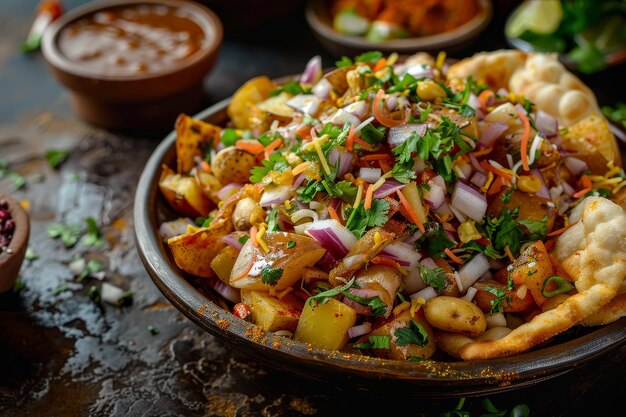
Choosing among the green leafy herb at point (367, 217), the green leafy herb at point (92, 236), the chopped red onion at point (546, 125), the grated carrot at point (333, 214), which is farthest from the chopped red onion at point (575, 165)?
the green leafy herb at point (92, 236)

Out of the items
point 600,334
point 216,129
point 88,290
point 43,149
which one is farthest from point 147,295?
point 600,334

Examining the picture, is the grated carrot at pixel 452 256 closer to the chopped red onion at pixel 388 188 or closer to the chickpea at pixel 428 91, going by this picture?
the chopped red onion at pixel 388 188

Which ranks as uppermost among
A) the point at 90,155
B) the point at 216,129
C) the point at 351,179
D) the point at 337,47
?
the point at 351,179

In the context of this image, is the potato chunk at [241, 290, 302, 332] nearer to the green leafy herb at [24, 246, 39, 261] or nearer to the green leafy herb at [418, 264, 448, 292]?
the green leafy herb at [418, 264, 448, 292]

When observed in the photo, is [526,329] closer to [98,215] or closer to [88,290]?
[88,290]

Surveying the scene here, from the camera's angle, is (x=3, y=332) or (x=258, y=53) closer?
(x=3, y=332)

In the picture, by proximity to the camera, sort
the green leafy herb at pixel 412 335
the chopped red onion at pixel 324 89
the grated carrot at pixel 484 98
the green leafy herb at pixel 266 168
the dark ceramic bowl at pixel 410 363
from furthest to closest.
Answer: the chopped red onion at pixel 324 89, the grated carrot at pixel 484 98, the green leafy herb at pixel 266 168, the green leafy herb at pixel 412 335, the dark ceramic bowl at pixel 410 363
